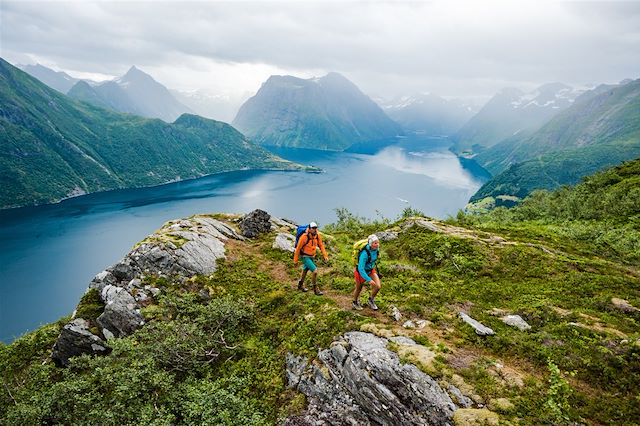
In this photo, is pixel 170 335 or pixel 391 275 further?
pixel 391 275

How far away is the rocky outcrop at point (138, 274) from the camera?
790 inches

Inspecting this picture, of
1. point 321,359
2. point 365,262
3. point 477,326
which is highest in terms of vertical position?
point 365,262

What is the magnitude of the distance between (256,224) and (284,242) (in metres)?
4.61

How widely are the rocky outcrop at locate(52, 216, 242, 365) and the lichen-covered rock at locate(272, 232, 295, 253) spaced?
445cm

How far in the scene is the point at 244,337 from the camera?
18.1 metres

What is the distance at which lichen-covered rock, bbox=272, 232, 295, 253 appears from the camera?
1104 inches

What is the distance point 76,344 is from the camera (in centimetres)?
1991

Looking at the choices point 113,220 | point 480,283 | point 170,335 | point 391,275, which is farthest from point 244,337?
point 113,220

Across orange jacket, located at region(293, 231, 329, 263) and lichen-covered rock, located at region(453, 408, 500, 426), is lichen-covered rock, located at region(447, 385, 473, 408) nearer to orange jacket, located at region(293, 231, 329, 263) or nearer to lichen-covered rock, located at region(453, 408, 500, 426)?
lichen-covered rock, located at region(453, 408, 500, 426)

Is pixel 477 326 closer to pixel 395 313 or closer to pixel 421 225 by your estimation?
pixel 395 313

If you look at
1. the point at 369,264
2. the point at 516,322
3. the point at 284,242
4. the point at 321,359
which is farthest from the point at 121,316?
the point at 516,322

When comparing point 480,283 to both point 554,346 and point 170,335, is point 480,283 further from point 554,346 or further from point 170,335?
point 170,335

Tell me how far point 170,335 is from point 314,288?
25.7 ft

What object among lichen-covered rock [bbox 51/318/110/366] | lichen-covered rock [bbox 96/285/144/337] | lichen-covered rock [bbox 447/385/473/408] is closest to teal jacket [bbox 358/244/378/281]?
lichen-covered rock [bbox 447/385/473/408]
